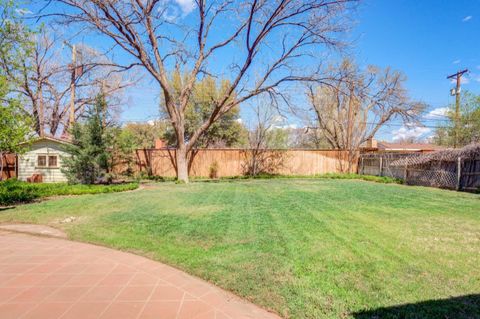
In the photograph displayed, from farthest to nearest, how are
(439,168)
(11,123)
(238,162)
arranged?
1. (238,162)
2. (439,168)
3. (11,123)

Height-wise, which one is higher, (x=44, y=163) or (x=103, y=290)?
(x=44, y=163)

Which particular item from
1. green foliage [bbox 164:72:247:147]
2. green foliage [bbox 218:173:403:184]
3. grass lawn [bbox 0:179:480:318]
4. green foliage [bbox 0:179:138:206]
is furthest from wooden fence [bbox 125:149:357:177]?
grass lawn [bbox 0:179:480:318]

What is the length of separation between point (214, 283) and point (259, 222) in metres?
2.37

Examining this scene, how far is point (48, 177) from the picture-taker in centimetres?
1459

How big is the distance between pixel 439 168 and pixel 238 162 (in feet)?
33.2

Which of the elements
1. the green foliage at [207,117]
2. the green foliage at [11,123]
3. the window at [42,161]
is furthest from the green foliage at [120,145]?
the green foliage at [207,117]

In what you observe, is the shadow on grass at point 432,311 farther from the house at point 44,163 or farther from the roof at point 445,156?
the house at point 44,163

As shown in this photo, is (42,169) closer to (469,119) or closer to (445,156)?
(445,156)

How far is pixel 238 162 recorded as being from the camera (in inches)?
677

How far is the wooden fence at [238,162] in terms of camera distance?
16438mm

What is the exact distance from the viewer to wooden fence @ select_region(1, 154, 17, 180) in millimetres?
15172

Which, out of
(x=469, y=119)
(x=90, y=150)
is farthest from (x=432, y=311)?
(x=469, y=119)

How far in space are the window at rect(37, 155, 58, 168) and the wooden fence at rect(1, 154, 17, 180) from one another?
73.3 inches

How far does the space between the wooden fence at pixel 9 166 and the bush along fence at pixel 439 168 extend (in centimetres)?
2038
